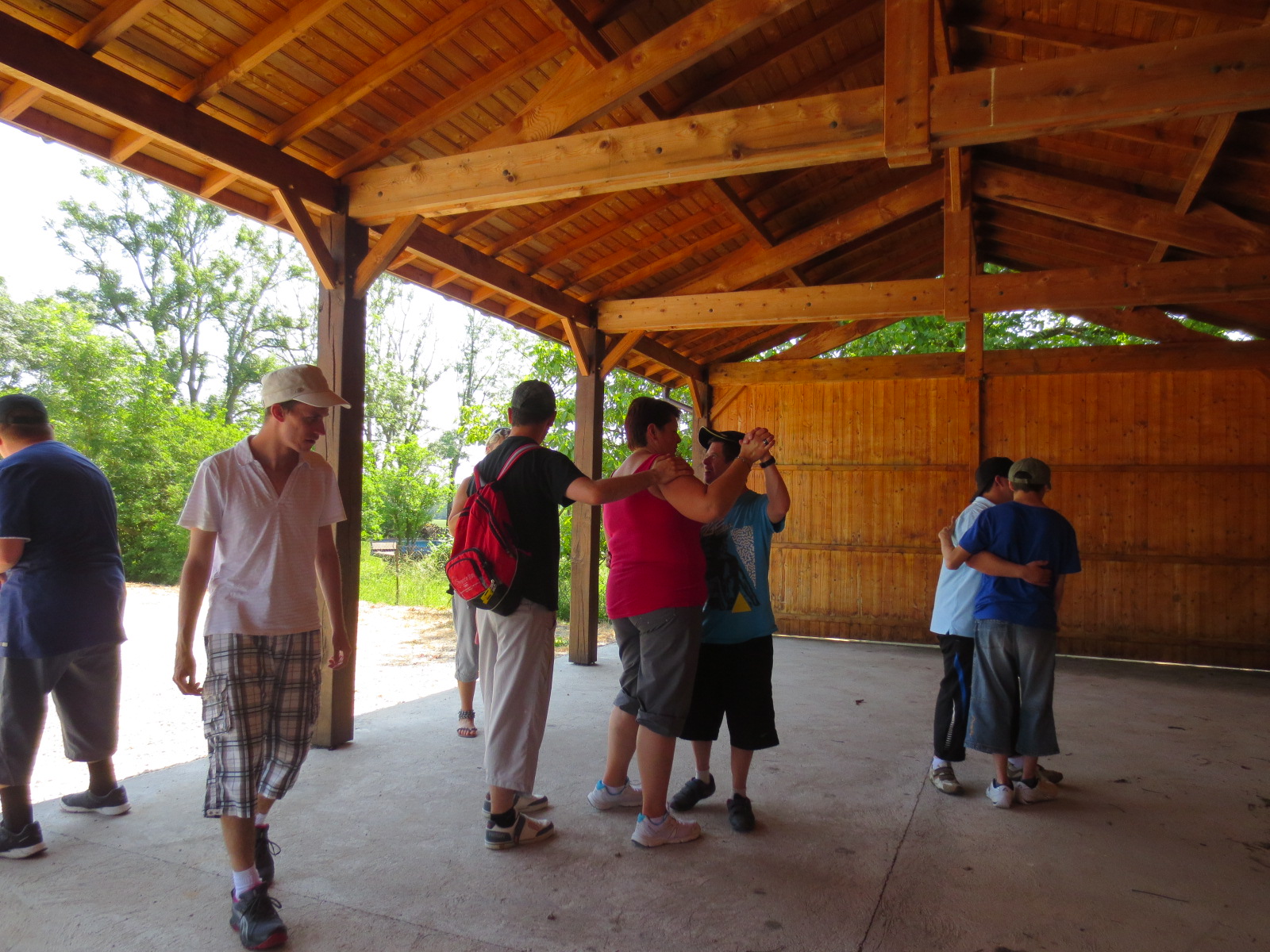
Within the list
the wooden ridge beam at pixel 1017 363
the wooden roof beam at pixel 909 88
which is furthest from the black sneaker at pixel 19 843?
the wooden ridge beam at pixel 1017 363

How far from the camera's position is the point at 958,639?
11.8 feet

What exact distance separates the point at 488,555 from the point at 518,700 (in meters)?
0.51

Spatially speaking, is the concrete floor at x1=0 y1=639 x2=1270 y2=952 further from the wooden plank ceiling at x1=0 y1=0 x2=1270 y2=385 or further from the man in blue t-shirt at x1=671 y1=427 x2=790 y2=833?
the wooden plank ceiling at x1=0 y1=0 x2=1270 y2=385

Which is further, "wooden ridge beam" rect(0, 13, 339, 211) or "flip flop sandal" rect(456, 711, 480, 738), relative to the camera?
"flip flop sandal" rect(456, 711, 480, 738)

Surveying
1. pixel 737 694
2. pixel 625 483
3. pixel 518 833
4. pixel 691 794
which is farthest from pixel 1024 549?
pixel 518 833

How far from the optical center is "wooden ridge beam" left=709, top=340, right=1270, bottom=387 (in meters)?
7.42

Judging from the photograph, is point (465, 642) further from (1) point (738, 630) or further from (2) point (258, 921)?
(2) point (258, 921)

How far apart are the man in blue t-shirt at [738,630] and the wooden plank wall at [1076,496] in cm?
571

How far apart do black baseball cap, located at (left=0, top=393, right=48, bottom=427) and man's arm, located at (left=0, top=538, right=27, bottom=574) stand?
0.43m

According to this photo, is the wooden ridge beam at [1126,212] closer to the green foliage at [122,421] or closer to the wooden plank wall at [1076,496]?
the wooden plank wall at [1076,496]

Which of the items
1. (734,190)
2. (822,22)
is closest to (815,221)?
(734,190)

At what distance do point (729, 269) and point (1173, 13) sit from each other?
11.9 ft

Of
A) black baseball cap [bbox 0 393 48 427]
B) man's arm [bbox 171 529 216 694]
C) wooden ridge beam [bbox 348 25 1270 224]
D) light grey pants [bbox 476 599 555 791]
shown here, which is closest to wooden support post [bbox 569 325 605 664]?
wooden ridge beam [bbox 348 25 1270 224]

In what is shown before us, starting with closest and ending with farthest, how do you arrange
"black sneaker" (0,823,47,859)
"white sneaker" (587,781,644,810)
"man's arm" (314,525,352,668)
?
"man's arm" (314,525,352,668) < "black sneaker" (0,823,47,859) < "white sneaker" (587,781,644,810)
